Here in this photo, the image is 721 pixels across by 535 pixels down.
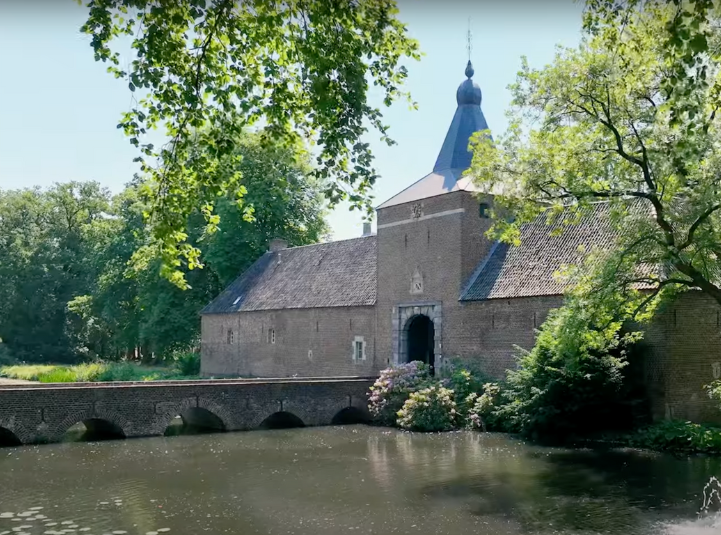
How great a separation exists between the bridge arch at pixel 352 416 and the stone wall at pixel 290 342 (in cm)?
284

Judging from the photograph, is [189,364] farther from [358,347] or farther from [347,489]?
[347,489]

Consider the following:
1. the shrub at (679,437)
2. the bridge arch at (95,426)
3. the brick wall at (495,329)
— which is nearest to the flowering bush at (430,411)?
the brick wall at (495,329)

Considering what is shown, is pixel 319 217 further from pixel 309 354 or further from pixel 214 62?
pixel 214 62

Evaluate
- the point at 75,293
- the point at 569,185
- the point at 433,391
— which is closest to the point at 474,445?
the point at 433,391

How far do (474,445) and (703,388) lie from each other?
208 inches

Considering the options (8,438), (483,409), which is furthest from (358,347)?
(8,438)

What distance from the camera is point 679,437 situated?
51.3 feet

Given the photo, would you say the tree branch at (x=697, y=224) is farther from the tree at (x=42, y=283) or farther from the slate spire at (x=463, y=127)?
the tree at (x=42, y=283)

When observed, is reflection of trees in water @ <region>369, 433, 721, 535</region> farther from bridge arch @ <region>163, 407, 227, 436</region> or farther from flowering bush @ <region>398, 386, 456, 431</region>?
bridge arch @ <region>163, 407, 227, 436</region>

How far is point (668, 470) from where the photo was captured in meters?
13.2

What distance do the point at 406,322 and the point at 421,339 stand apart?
1204 mm

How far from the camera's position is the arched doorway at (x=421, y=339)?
79.5 ft

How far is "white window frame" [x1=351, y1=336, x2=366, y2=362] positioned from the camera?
83.4 ft

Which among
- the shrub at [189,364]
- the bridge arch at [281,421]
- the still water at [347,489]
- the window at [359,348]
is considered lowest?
the still water at [347,489]
